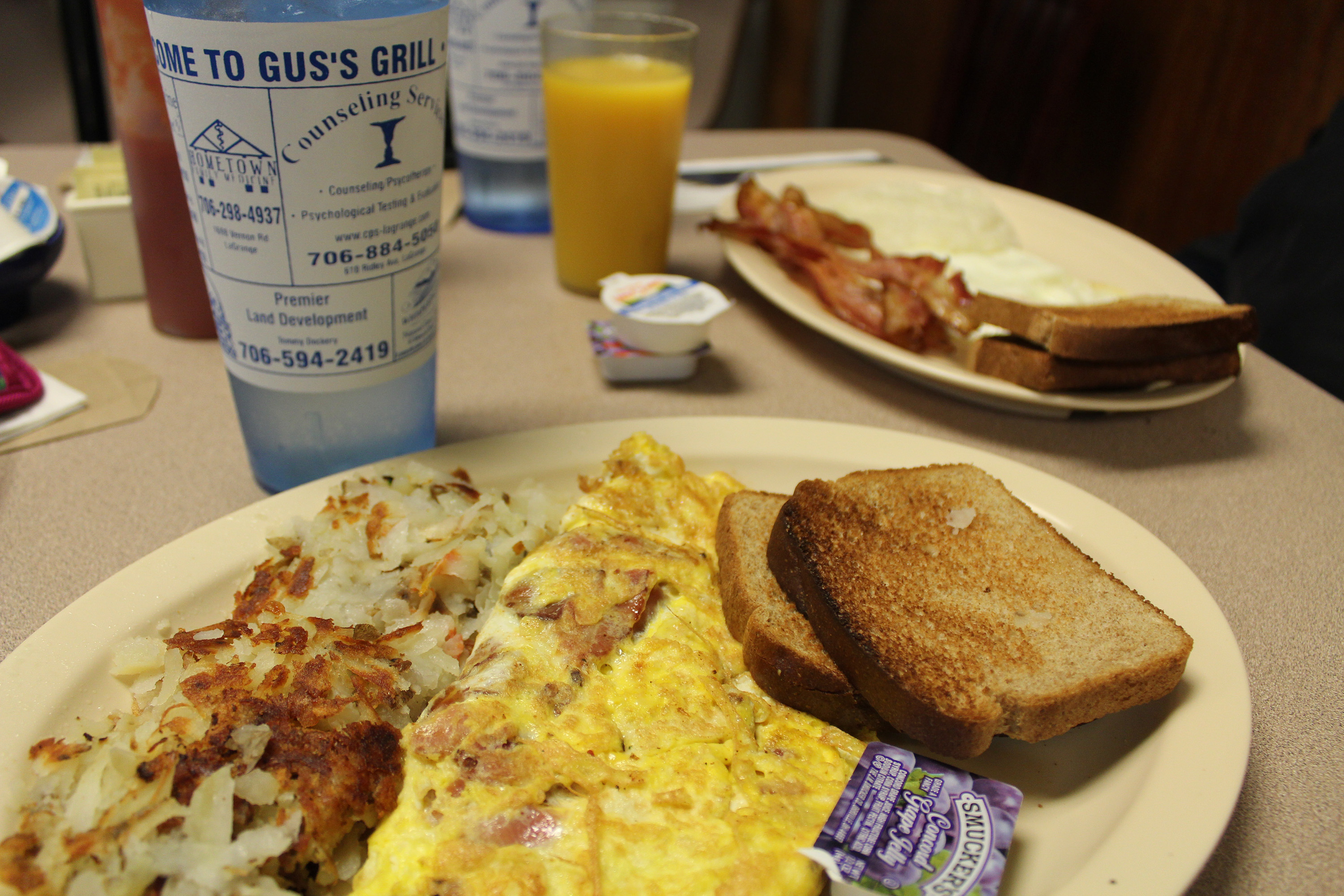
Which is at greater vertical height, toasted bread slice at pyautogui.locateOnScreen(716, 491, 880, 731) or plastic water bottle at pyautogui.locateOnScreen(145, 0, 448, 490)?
plastic water bottle at pyautogui.locateOnScreen(145, 0, 448, 490)

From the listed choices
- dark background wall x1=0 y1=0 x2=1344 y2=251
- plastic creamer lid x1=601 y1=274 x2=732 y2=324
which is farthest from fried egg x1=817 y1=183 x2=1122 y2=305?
dark background wall x1=0 y1=0 x2=1344 y2=251

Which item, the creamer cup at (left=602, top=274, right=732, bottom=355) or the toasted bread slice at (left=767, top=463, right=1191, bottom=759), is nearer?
the toasted bread slice at (left=767, top=463, right=1191, bottom=759)

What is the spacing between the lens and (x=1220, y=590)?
124cm

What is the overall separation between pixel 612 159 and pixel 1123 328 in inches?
43.2

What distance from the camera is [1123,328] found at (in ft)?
5.05

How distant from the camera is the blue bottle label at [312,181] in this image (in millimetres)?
905

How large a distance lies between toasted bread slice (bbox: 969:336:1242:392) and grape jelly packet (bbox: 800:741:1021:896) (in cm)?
93

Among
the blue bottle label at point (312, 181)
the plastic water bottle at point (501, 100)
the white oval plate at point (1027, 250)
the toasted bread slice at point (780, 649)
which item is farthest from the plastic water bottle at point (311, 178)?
the plastic water bottle at point (501, 100)

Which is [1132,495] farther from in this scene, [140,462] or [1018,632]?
[140,462]

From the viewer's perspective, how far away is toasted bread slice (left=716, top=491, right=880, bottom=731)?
960 mm

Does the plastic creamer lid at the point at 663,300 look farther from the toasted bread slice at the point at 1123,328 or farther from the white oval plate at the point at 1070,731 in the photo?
the toasted bread slice at the point at 1123,328

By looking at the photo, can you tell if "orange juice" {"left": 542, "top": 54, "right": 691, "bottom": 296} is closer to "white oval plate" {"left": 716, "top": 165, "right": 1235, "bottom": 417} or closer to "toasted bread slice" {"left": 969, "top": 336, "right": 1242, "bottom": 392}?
"white oval plate" {"left": 716, "top": 165, "right": 1235, "bottom": 417}

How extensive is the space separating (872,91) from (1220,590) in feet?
17.3

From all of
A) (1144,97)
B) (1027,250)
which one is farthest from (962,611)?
(1144,97)
